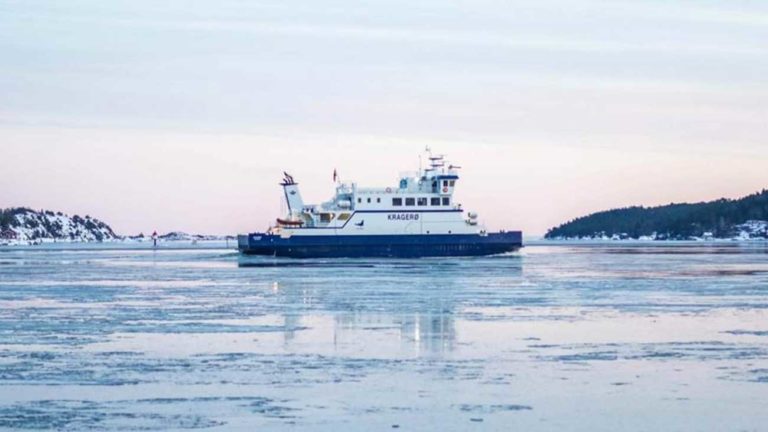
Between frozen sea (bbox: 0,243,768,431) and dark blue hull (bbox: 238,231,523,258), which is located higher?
dark blue hull (bbox: 238,231,523,258)

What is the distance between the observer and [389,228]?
2259 inches

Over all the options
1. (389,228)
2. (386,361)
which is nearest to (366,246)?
(389,228)

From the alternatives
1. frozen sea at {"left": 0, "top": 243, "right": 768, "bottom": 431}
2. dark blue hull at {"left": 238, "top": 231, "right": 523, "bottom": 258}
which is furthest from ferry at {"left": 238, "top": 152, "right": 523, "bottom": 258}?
frozen sea at {"left": 0, "top": 243, "right": 768, "bottom": 431}

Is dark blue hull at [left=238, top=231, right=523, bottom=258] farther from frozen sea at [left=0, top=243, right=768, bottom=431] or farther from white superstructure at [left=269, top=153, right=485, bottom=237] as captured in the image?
frozen sea at [left=0, top=243, right=768, bottom=431]

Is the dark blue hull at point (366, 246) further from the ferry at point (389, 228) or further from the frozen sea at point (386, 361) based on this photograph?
the frozen sea at point (386, 361)

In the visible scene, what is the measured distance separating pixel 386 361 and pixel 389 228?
43.9 m

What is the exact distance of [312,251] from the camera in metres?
56.4

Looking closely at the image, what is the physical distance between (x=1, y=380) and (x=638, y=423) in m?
6.63

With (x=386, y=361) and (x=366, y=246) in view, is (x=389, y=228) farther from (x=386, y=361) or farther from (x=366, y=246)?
(x=386, y=361)

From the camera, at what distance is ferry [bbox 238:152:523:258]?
56.3m

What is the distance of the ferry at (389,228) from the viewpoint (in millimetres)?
56344

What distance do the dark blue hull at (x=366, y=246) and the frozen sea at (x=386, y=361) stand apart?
30.0 metres

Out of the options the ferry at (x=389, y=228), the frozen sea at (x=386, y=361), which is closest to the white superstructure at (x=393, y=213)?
the ferry at (x=389, y=228)

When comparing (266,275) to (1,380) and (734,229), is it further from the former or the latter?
(734,229)
